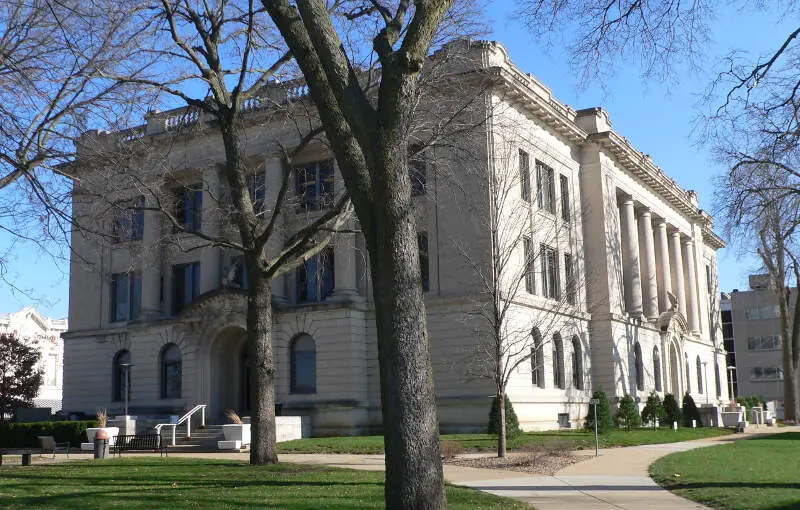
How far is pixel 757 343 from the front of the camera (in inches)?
3868

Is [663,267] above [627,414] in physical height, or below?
above

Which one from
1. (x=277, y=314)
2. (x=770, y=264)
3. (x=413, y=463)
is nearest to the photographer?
(x=413, y=463)

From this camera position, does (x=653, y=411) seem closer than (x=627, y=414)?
No

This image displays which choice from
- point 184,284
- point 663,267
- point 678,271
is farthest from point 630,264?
point 184,284

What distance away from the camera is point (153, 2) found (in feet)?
69.6

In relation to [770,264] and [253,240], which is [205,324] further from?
[770,264]

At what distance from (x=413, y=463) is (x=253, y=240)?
39.0 ft

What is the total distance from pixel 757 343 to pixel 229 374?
2932 inches

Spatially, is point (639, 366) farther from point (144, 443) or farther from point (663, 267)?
point (144, 443)

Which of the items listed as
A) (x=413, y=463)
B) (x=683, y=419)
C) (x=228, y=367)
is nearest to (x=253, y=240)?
(x=413, y=463)

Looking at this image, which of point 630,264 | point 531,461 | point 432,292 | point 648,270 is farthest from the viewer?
point 648,270

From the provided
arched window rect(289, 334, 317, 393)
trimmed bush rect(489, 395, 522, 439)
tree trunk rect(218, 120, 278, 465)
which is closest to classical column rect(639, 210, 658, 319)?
arched window rect(289, 334, 317, 393)

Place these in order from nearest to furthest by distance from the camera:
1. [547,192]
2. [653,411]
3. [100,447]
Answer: [100,447]
[653,411]
[547,192]

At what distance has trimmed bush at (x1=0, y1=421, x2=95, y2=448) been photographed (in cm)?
3538
